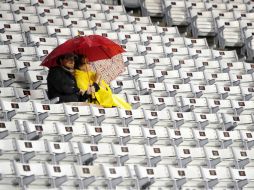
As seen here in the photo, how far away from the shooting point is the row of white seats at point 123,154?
9773 millimetres

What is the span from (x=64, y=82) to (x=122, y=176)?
1861mm

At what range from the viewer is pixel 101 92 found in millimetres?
11539

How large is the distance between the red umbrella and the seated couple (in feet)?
0.30

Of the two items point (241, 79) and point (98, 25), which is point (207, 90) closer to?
point (241, 79)

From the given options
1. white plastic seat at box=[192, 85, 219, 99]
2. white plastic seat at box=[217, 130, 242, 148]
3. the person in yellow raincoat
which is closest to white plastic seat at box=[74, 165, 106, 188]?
the person in yellow raincoat

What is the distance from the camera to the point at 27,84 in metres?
12.0

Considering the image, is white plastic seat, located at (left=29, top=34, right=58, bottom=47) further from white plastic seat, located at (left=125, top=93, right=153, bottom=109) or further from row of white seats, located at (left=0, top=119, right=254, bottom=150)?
row of white seats, located at (left=0, top=119, right=254, bottom=150)

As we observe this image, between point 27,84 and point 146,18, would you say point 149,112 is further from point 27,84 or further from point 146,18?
point 146,18

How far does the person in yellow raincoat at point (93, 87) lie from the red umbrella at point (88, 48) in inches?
5.5

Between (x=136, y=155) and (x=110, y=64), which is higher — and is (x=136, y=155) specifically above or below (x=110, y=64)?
below

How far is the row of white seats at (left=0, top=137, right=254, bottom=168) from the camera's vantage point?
9773 mm

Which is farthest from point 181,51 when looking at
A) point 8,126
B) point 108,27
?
point 8,126

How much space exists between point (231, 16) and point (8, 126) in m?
6.80

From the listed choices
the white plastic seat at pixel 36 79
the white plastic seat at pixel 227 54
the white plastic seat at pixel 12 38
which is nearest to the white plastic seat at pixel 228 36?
the white plastic seat at pixel 227 54
